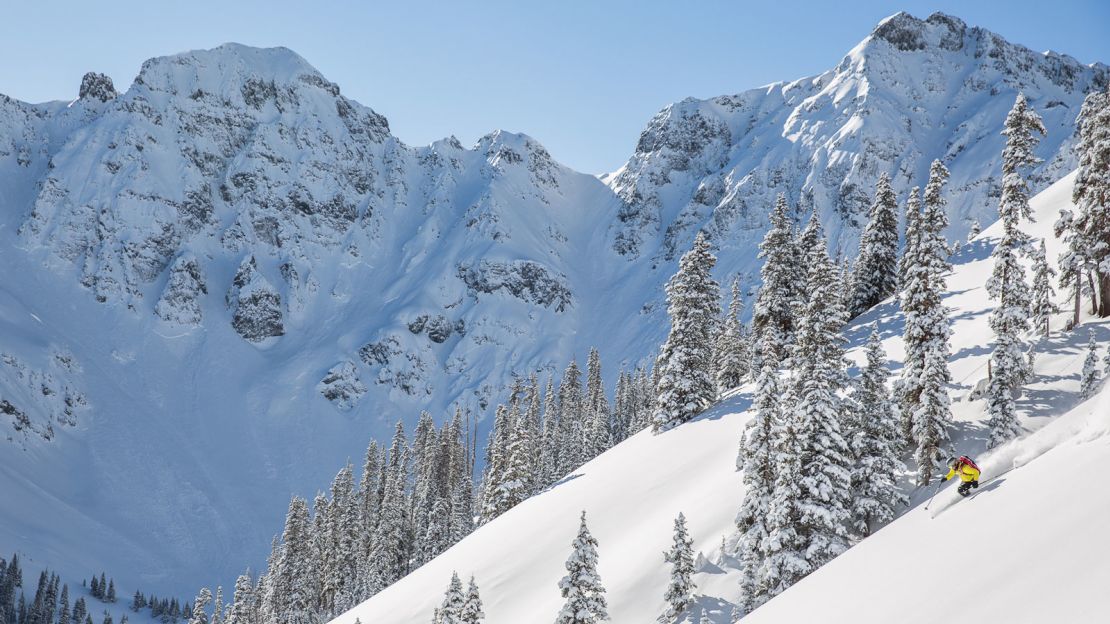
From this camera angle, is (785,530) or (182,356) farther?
(182,356)

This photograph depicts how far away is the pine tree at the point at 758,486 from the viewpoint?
2600 cm

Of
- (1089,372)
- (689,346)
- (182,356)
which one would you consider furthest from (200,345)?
(1089,372)

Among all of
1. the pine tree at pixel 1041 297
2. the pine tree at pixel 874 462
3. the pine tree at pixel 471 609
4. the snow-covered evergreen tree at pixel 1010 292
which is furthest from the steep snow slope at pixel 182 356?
the pine tree at pixel 1041 297

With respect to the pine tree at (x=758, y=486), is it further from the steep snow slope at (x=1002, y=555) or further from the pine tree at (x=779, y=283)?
the pine tree at (x=779, y=283)

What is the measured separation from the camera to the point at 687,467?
132 feet

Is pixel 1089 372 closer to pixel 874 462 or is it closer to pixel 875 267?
pixel 874 462

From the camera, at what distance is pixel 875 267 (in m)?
56.2

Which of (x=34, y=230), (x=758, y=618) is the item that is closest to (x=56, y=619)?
(x=758, y=618)

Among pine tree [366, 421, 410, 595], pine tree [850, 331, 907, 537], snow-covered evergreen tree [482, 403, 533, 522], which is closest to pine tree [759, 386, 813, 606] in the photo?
pine tree [850, 331, 907, 537]

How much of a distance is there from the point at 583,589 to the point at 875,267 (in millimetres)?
40353

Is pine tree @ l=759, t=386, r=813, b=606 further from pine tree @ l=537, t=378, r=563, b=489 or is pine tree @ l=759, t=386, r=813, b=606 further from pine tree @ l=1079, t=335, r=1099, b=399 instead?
pine tree @ l=537, t=378, r=563, b=489

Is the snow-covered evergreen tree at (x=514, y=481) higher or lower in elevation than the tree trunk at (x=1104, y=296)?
higher

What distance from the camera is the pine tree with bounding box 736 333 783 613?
26.0 meters

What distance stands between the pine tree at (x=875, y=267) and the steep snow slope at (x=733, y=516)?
4.42 metres
